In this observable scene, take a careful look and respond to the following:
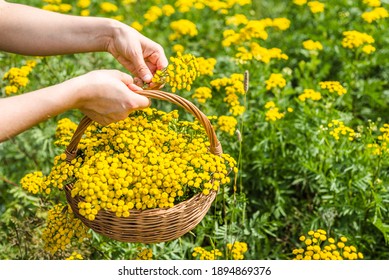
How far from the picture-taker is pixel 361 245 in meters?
2.84

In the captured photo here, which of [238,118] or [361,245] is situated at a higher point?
[238,118]

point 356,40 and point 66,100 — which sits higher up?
point 66,100

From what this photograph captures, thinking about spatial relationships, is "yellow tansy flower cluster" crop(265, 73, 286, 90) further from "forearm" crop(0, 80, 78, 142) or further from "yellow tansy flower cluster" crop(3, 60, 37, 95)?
"forearm" crop(0, 80, 78, 142)

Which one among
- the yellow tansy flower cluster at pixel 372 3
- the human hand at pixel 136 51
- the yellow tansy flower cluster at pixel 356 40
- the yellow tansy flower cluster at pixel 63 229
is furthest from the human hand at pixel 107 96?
the yellow tansy flower cluster at pixel 372 3

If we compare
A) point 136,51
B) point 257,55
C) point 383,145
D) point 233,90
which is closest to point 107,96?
point 136,51

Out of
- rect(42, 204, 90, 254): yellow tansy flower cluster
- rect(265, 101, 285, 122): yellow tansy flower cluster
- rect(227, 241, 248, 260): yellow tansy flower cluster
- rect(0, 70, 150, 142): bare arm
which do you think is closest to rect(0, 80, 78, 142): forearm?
rect(0, 70, 150, 142): bare arm

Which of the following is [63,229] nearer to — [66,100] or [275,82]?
[66,100]

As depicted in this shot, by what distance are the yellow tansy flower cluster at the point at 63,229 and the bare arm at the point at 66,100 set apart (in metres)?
0.45

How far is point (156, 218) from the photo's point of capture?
1.93 metres

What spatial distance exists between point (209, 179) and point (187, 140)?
274 mm

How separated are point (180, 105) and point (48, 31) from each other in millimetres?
790

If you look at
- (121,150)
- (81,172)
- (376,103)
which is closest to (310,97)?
(376,103)
